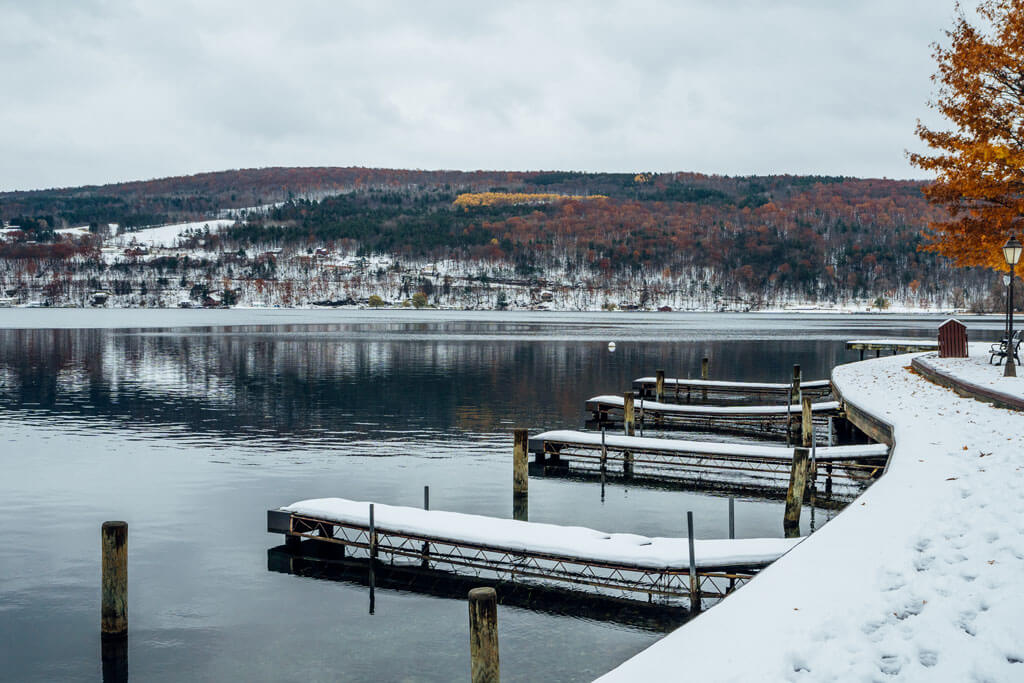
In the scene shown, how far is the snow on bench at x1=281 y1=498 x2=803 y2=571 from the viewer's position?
43.8ft

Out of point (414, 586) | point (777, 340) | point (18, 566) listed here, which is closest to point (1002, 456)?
point (414, 586)

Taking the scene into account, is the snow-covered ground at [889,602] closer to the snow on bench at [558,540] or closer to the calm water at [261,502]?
the snow on bench at [558,540]

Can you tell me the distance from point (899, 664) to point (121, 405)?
40.0m

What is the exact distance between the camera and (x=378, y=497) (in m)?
22.4

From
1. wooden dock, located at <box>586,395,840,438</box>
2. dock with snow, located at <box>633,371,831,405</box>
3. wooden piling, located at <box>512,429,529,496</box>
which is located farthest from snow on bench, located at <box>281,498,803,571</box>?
dock with snow, located at <box>633,371,831,405</box>

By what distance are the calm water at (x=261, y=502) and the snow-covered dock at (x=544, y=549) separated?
0.94m

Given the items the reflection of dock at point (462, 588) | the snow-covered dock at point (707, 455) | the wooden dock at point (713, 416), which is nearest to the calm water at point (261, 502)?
the reflection of dock at point (462, 588)

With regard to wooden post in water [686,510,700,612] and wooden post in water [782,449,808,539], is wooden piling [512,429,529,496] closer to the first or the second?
wooden post in water [782,449,808,539]

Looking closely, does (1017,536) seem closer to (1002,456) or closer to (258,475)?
(1002,456)

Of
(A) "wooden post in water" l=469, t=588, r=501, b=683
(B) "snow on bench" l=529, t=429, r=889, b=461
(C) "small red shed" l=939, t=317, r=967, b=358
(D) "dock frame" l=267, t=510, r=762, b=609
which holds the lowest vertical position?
(D) "dock frame" l=267, t=510, r=762, b=609

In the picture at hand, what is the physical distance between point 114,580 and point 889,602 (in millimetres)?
10521

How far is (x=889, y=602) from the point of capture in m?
8.21

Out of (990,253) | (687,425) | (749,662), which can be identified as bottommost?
(687,425)

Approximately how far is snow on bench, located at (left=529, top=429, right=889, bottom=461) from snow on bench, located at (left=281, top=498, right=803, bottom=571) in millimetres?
8806
